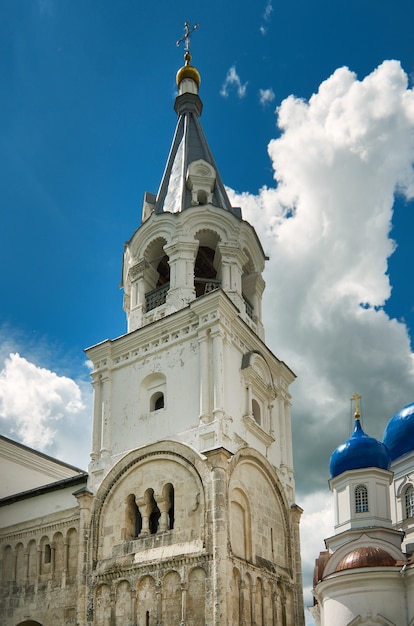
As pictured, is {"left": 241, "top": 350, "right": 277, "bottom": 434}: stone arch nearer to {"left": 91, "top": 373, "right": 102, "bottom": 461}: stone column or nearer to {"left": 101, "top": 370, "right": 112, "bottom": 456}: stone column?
{"left": 101, "top": 370, "right": 112, "bottom": 456}: stone column

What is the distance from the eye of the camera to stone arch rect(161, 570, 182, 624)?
53.8ft

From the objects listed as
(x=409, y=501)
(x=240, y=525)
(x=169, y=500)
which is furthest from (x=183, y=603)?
(x=409, y=501)

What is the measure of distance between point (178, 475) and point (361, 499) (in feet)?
41.6

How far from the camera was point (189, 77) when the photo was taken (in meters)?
27.3

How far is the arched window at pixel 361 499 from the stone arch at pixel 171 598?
13.3m

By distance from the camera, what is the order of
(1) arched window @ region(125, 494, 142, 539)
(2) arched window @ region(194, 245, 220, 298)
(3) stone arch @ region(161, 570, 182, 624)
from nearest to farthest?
(3) stone arch @ region(161, 570, 182, 624) < (1) arched window @ region(125, 494, 142, 539) < (2) arched window @ region(194, 245, 220, 298)

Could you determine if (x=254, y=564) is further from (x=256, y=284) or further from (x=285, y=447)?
(x=256, y=284)

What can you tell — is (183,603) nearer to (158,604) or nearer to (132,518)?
(158,604)

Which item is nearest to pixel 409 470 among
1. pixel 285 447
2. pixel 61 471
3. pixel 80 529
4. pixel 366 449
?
pixel 366 449

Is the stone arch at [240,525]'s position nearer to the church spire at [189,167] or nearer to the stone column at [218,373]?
the stone column at [218,373]

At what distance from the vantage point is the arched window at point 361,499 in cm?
2841

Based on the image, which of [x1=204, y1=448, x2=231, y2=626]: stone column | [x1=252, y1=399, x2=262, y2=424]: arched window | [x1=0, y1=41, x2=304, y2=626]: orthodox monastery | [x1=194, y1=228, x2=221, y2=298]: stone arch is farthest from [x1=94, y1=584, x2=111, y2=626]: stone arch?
[x1=194, y1=228, x2=221, y2=298]: stone arch

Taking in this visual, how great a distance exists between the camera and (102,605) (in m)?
17.7

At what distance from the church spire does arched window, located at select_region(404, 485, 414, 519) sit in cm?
1381
